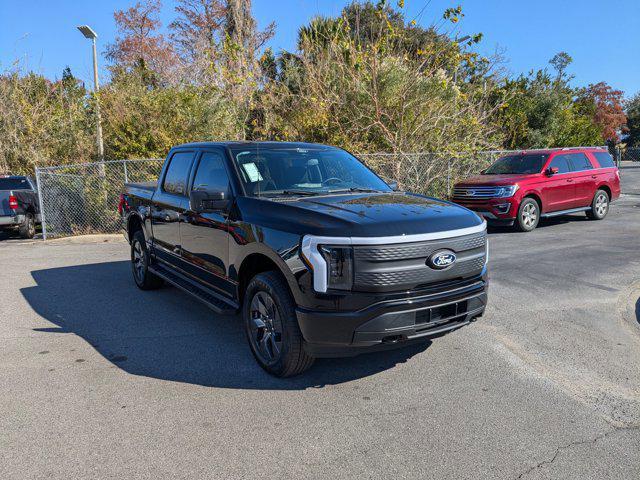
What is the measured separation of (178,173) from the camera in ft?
19.0

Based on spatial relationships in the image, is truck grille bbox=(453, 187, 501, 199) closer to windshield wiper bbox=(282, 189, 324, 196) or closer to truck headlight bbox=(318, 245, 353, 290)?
windshield wiper bbox=(282, 189, 324, 196)

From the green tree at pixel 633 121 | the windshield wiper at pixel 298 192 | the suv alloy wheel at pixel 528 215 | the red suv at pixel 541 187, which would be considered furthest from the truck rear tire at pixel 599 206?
the green tree at pixel 633 121

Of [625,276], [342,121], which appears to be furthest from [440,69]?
[625,276]

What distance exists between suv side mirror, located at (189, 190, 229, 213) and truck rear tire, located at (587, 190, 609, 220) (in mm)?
11891

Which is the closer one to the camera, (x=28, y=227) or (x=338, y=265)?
(x=338, y=265)

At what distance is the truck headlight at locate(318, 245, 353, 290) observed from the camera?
11.5ft

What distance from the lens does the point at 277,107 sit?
1686cm

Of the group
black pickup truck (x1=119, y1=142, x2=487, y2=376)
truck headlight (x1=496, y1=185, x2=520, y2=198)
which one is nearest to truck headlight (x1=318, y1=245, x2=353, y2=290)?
black pickup truck (x1=119, y1=142, x2=487, y2=376)

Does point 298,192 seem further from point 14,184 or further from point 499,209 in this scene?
point 14,184

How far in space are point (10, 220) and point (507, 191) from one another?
12.0 metres

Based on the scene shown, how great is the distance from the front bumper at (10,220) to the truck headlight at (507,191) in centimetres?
1163

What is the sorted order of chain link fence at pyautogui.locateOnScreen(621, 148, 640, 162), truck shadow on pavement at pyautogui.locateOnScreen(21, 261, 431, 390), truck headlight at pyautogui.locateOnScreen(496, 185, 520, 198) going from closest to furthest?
truck shadow on pavement at pyautogui.locateOnScreen(21, 261, 431, 390)
truck headlight at pyautogui.locateOnScreen(496, 185, 520, 198)
chain link fence at pyautogui.locateOnScreen(621, 148, 640, 162)

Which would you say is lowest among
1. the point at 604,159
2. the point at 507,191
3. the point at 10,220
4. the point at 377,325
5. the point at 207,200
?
the point at 377,325

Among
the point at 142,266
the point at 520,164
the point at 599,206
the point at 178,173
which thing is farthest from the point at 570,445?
the point at 599,206
